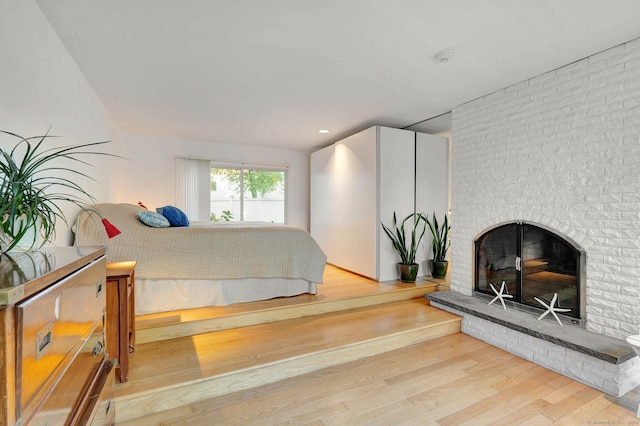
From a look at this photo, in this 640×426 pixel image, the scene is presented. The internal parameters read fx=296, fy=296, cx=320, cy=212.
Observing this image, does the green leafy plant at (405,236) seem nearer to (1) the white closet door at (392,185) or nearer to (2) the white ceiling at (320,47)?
(1) the white closet door at (392,185)

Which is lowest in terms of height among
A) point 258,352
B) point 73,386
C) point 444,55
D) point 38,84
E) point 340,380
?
point 340,380

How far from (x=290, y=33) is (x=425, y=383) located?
2.47 meters

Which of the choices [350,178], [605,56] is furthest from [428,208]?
[605,56]

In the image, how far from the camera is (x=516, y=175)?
270cm

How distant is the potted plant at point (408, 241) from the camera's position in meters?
3.67

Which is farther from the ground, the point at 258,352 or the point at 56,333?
the point at 56,333

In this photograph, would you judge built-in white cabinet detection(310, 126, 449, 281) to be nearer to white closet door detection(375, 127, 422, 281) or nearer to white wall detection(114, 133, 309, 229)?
white closet door detection(375, 127, 422, 281)

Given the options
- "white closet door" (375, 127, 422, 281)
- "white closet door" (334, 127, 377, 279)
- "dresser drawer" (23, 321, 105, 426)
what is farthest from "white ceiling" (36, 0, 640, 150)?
"dresser drawer" (23, 321, 105, 426)

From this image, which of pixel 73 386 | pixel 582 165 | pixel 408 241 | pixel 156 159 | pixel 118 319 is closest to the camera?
pixel 73 386

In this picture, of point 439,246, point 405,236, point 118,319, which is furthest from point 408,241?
point 118,319

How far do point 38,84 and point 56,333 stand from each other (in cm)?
171

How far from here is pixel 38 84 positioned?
5.53 feet

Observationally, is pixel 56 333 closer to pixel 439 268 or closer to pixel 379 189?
pixel 379 189

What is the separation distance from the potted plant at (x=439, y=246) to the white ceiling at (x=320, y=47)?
1532mm
